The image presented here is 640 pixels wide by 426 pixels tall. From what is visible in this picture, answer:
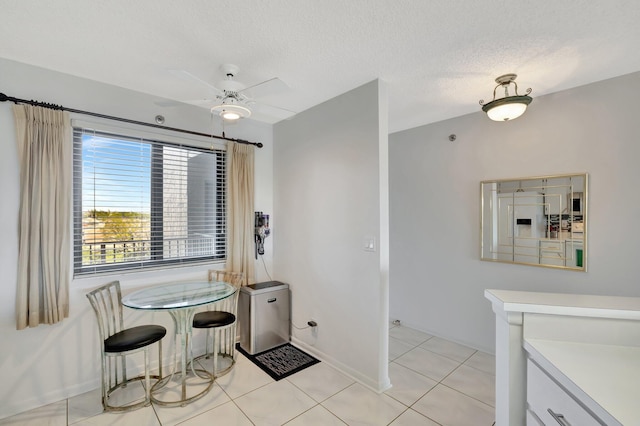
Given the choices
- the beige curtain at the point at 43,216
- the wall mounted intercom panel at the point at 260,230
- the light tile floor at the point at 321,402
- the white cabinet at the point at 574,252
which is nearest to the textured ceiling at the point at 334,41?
the beige curtain at the point at 43,216

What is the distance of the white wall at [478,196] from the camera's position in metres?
2.24

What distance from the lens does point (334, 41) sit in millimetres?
1864

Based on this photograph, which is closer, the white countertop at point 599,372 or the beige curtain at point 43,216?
the white countertop at point 599,372

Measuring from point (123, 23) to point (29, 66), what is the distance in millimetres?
1140

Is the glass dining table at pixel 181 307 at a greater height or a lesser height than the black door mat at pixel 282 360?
greater

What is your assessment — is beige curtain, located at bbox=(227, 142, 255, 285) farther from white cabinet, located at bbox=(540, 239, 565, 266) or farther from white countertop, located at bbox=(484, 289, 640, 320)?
white cabinet, located at bbox=(540, 239, 565, 266)

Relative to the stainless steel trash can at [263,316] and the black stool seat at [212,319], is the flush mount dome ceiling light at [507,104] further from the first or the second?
the black stool seat at [212,319]

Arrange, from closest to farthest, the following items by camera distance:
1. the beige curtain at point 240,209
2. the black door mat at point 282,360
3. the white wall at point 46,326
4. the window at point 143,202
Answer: the white wall at point 46,326 → the window at point 143,202 → the black door mat at point 282,360 → the beige curtain at point 240,209

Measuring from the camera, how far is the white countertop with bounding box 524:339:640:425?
2.67 feet

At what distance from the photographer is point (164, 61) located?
82.7 inches

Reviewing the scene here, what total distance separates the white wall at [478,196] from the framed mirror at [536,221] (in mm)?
71

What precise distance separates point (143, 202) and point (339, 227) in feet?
6.32

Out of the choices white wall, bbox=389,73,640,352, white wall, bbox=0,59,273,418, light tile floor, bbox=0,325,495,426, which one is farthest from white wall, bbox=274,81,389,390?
white wall, bbox=0,59,273,418

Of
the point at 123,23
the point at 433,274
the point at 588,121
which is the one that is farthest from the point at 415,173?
the point at 123,23
